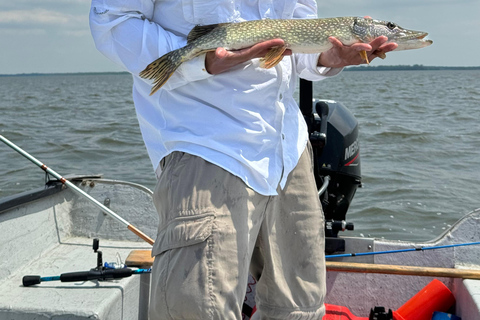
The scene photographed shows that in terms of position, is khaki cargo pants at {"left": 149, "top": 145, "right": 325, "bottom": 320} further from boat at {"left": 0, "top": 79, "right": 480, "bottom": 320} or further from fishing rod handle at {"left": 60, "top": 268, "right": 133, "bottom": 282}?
fishing rod handle at {"left": 60, "top": 268, "right": 133, "bottom": 282}

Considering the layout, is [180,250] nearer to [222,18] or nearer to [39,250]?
[222,18]

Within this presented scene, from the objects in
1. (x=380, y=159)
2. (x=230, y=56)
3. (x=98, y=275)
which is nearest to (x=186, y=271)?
(x=230, y=56)

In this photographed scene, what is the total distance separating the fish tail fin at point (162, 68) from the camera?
1.76 m

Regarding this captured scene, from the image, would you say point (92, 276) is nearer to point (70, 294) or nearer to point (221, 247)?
point (70, 294)

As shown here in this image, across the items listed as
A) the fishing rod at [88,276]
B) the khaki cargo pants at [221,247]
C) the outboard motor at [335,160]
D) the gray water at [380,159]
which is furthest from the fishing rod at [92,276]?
the gray water at [380,159]

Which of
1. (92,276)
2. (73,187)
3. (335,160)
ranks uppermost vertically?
(335,160)

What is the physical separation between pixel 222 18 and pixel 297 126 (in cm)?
52

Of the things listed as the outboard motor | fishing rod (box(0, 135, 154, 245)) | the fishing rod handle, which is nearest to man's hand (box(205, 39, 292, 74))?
the fishing rod handle

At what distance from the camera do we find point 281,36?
204 centimetres

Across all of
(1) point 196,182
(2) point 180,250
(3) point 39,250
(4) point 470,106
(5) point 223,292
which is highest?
(1) point 196,182

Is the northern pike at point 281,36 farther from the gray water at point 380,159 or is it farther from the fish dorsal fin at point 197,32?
the gray water at point 380,159

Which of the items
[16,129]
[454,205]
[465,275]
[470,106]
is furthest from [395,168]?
[470,106]

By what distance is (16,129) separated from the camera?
16.2 metres

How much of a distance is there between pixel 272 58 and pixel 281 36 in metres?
0.25
